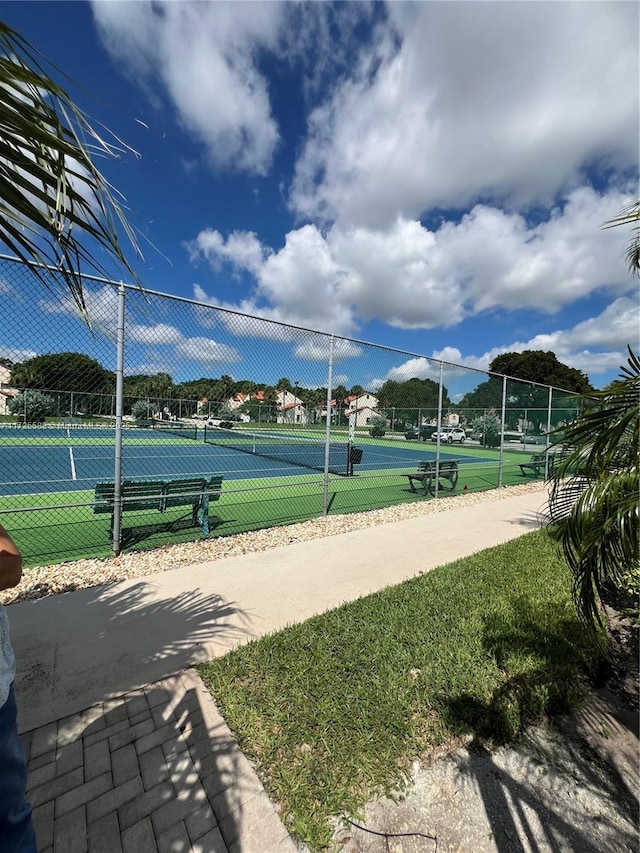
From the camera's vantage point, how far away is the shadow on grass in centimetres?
164

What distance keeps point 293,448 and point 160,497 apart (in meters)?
9.77

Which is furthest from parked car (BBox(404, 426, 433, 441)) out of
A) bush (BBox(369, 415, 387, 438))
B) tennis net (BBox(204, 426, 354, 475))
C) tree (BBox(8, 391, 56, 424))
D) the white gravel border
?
tree (BBox(8, 391, 56, 424))

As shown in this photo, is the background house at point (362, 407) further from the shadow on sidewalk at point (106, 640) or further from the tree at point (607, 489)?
the tree at point (607, 489)

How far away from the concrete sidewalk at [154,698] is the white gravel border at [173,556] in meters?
0.23

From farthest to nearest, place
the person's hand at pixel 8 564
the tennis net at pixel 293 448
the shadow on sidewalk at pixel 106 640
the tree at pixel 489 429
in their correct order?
1. the tree at pixel 489 429
2. the tennis net at pixel 293 448
3. the shadow on sidewalk at pixel 106 640
4. the person's hand at pixel 8 564

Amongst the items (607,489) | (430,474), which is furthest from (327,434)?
(607,489)

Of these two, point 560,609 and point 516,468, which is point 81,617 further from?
point 516,468

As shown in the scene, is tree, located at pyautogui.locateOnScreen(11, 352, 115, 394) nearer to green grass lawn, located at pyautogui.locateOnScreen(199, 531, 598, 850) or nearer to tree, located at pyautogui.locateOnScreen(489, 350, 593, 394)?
green grass lawn, located at pyautogui.locateOnScreen(199, 531, 598, 850)

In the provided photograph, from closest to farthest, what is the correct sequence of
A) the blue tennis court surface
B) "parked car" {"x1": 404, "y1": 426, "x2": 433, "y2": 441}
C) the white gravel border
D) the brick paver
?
the brick paver, the white gravel border, the blue tennis court surface, "parked car" {"x1": 404, "y1": 426, "x2": 433, "y2": 441}

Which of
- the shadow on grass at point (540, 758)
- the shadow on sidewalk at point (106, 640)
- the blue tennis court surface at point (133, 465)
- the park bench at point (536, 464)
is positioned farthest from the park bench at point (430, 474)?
the shadow on sidewalk at point (106, 640)

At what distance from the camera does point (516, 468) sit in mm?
15984

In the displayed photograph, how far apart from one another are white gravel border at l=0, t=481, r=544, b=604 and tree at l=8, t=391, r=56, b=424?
1.81 m

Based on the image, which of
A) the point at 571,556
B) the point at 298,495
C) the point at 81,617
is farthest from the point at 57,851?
the point at 298,495

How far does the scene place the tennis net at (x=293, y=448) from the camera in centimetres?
772
